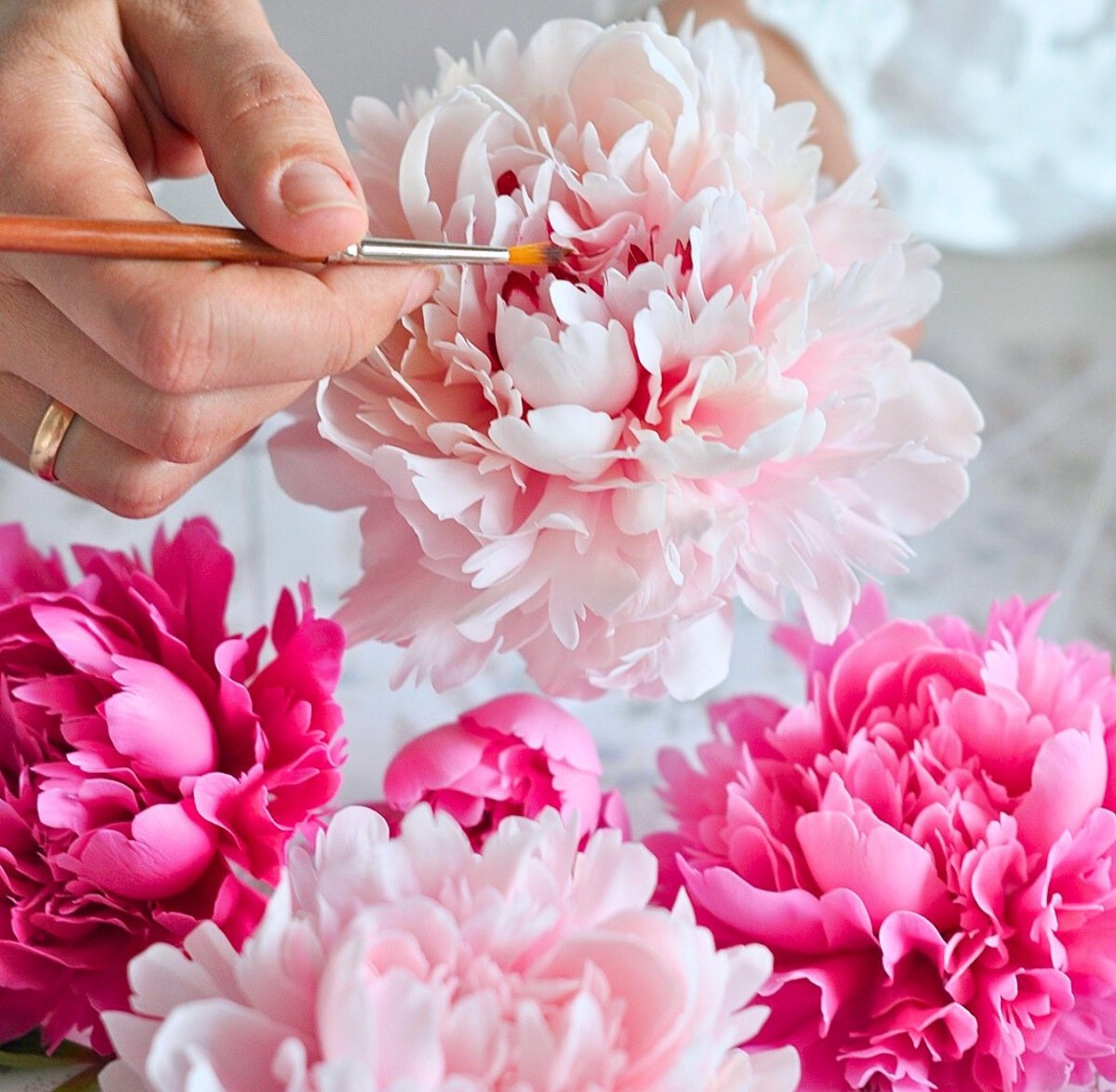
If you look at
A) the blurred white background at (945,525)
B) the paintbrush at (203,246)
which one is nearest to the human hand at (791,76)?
the blurred white background at (945,525)

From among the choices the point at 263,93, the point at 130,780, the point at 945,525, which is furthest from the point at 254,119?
the point at 945,525

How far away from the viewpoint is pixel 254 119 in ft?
0.93

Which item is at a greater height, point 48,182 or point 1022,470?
point 48,182

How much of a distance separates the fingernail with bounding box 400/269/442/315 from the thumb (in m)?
0.02

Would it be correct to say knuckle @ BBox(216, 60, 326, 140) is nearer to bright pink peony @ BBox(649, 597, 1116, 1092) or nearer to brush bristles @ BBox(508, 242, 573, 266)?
brush bristles @ BBox(508, 242, 573, 266)

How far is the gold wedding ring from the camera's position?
0.33 meters

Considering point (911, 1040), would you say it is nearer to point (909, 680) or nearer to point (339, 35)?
point (909, 680)

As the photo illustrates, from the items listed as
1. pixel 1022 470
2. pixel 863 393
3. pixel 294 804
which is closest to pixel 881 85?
pixel 1022 470

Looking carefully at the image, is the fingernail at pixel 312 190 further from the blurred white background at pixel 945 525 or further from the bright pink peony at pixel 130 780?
the blurred white background at pixel 945 525

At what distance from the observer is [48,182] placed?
28cm

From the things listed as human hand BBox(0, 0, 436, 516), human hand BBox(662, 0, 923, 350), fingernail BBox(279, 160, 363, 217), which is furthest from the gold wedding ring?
human hand BBox(662, 0, 923, 350)

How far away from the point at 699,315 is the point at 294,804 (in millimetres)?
131

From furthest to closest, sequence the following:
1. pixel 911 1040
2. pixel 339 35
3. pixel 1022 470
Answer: pixel 339 35 → pixel 1022 470 → pixel 911 1040

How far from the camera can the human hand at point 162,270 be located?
0.26 m
